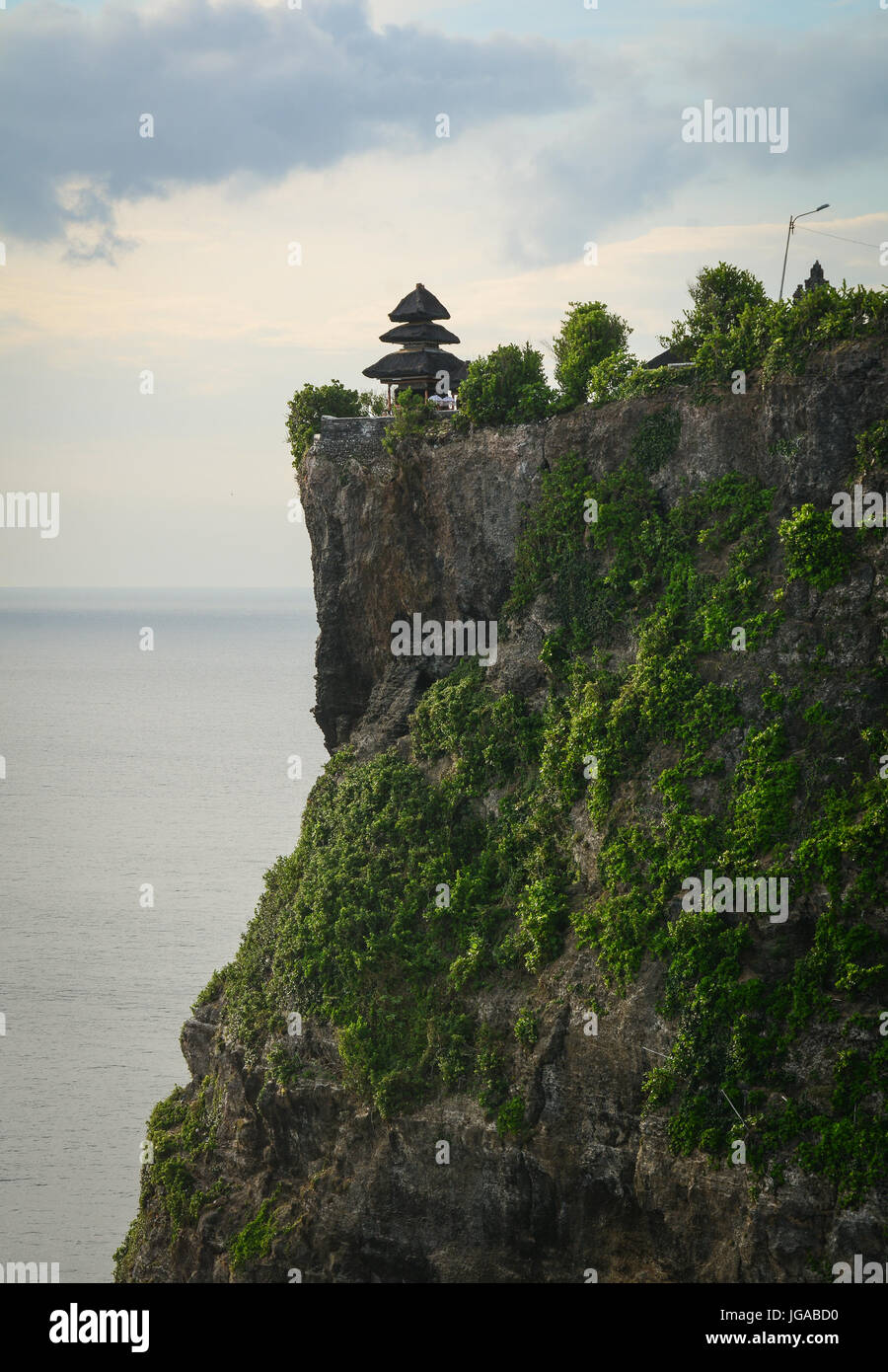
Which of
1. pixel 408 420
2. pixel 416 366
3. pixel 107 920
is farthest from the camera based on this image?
pixel 107 920

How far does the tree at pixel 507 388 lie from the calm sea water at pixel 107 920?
3517 cm

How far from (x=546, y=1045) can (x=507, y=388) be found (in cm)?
1883

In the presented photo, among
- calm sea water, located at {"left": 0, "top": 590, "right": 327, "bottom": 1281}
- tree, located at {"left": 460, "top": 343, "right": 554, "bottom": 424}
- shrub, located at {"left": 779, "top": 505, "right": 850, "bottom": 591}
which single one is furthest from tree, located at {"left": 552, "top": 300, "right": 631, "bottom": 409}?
calm sea water, located at {"left": 0, "top": 590, "right": 327, "bottom": 1281}

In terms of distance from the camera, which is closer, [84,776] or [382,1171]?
[382,1171]

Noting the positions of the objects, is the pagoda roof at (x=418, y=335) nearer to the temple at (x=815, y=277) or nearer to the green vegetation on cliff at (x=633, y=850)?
the green vegetation on cliff at (x=633, y=850)

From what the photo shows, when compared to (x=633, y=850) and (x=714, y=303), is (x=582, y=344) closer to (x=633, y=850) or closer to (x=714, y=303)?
(x=714, y=303)

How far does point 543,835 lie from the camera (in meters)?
37.6

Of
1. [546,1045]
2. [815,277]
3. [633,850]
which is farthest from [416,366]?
[546,1045]

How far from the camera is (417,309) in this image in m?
44.2

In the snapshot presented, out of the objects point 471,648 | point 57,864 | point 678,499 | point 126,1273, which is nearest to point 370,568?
point 471,648

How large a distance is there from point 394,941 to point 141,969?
45.9m

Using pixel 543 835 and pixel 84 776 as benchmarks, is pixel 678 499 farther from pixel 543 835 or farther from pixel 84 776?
pixel 84 776

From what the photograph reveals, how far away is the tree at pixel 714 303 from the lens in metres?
38.5

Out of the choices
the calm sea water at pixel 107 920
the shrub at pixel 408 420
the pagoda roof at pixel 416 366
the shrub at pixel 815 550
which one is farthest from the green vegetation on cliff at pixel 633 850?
the calm sea water at pixel 107 920
